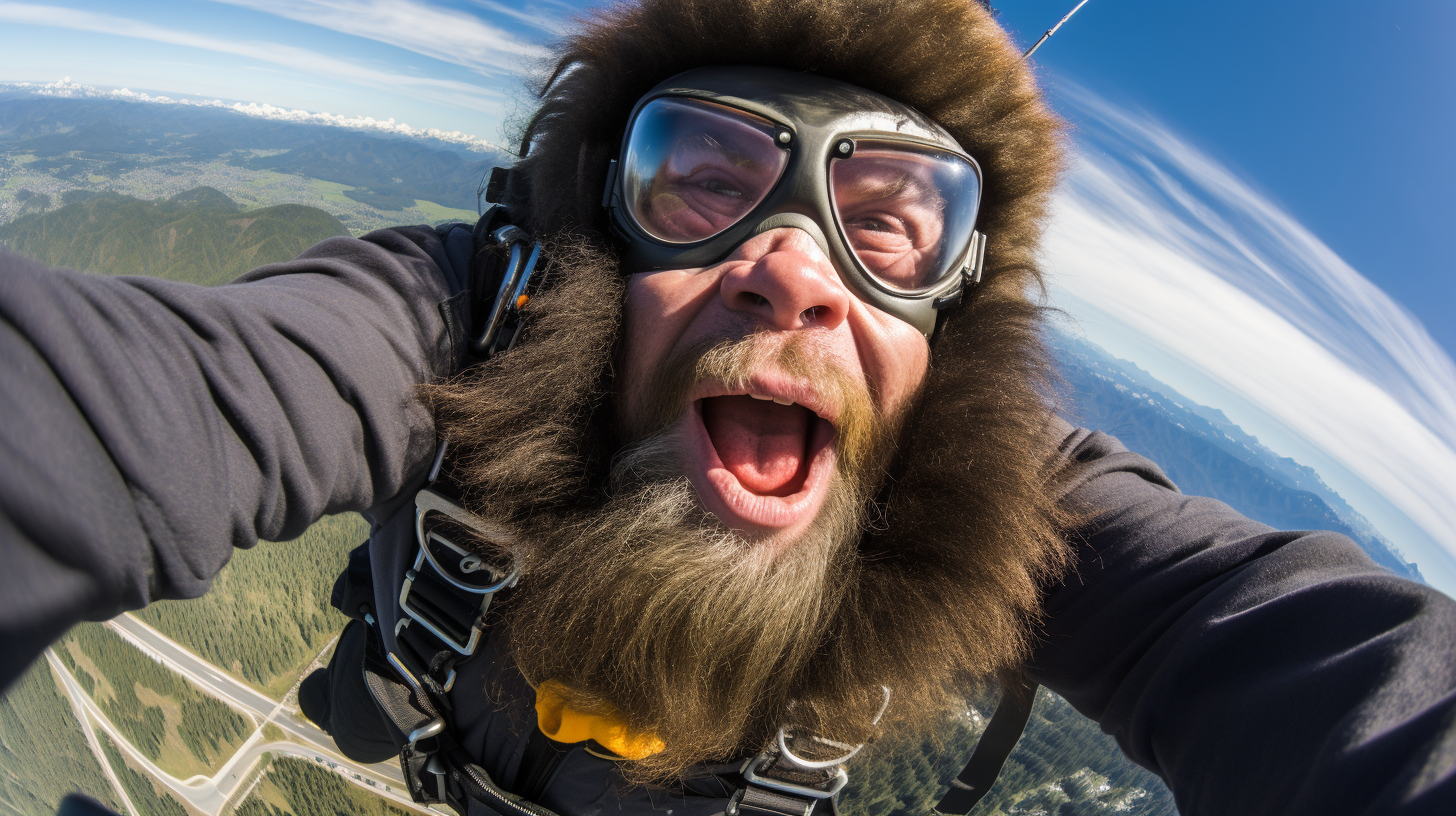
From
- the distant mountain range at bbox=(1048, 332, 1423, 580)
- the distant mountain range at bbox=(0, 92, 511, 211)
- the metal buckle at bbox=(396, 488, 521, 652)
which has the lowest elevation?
the distant mountain range at bbox=(0, 92, 511, 211)

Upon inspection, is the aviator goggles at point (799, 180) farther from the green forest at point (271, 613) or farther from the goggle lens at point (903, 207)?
the green forest at point (271, 613)

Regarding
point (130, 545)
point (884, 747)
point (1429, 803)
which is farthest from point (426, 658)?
point (1429, 803)

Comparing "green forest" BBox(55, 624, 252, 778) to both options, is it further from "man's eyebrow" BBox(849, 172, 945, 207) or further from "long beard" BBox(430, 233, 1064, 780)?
"man's eyebrow" BBox(849, 172, 945, 207)

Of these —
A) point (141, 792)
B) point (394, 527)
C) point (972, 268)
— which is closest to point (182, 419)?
point (394, 527)

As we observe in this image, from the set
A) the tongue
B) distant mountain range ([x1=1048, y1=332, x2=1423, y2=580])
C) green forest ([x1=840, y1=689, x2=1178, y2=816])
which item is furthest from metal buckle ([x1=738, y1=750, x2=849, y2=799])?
distant mountain range ([x1=1048, y1=332, x2=1423, y2=580])

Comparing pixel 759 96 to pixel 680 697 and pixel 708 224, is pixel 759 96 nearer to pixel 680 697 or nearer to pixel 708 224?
pixel 708 224

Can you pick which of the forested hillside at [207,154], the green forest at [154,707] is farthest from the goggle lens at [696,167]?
the forested hillside at [207,154]
